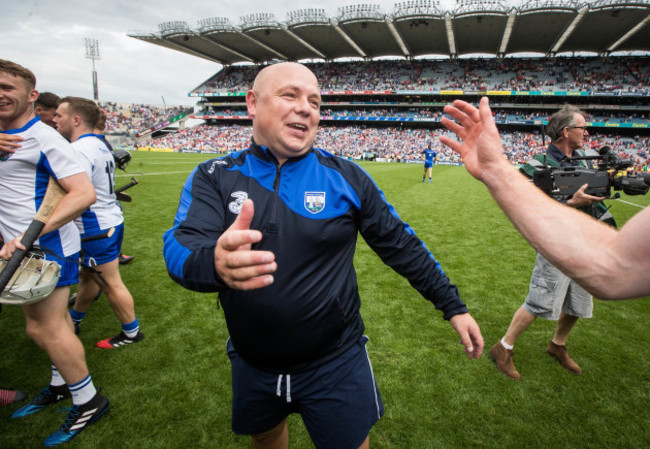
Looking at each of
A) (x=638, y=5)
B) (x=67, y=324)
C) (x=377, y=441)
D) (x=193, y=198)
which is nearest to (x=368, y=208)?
(x=193, y=198)

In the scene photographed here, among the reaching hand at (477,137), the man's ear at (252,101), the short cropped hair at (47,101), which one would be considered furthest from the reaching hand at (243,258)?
the short cropped hair at (47,101)

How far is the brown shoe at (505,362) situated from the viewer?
3.13m

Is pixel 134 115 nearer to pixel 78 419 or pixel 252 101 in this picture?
pixel 78 419

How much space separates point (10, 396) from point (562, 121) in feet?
18.3

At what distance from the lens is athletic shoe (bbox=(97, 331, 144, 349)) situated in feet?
11.4

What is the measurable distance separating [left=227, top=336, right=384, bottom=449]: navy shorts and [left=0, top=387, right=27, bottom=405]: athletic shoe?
8.08ft

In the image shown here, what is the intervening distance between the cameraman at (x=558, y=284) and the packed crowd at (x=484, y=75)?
1914 inches

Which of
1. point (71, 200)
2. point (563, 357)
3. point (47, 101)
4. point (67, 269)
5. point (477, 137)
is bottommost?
Result: point (563, 357)

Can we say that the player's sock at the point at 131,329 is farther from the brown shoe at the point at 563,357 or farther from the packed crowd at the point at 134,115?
the packed crowd at the point at 134,115

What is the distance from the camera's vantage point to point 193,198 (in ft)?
4.79

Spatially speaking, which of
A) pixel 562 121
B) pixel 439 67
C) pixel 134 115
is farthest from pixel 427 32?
pixel 134 115

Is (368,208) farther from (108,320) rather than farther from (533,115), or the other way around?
(533,115)

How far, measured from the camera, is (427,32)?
3897cm

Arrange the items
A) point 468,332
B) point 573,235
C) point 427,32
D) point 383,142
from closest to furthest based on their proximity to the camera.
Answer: point 573,235, point 468,332, point 427,32, point 383,142
